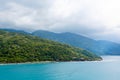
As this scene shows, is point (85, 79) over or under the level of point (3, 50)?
under

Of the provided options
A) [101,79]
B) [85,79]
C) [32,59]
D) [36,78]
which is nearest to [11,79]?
[36,78]

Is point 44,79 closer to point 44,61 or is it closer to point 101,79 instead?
point 101,79

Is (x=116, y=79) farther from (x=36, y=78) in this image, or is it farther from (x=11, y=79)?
(x=11, y=79)

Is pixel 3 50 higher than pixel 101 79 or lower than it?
higher

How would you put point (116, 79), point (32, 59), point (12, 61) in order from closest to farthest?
point (116, 79), point (12, 61), point (32, 59)

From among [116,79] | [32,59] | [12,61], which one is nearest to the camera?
[116,79]

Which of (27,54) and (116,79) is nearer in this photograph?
(116,79)

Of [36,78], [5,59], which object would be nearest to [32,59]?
[5,59]

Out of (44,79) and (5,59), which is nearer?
(44,79)
